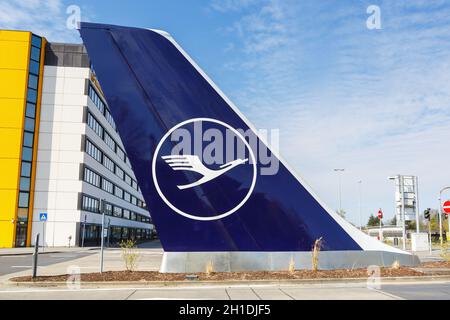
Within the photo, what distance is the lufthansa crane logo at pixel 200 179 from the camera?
1040 cm

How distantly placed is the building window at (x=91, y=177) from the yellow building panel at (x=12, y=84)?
11.1 meters

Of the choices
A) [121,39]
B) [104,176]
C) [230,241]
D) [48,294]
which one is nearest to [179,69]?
[121,39]

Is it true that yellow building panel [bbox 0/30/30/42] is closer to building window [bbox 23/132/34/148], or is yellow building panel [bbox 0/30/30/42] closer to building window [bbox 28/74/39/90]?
building window [bbox 28/74/39/90]

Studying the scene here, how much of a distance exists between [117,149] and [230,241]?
64.9 metres

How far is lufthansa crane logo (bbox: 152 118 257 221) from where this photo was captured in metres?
10.4

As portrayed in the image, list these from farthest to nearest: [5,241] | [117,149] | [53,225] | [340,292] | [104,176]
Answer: [117,149] < [104,176] < [53,225] < [5,241] < [340,292]

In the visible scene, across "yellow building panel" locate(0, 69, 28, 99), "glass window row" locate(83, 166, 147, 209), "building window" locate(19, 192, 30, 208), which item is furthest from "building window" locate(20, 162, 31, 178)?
"yellow building panel" locate(0, 69, 28, 99)

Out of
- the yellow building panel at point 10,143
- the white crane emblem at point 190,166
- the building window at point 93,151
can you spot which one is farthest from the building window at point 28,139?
the white crane emblem at point 190,166

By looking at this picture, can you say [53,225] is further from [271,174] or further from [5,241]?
[271,174]

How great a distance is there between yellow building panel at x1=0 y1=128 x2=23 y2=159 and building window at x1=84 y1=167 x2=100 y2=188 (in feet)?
25.9

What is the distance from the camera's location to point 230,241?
35.0 feet

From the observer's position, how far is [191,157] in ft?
34.3

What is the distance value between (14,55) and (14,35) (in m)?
2.26

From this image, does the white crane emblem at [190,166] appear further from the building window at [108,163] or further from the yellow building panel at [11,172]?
the building window at [108,163]
